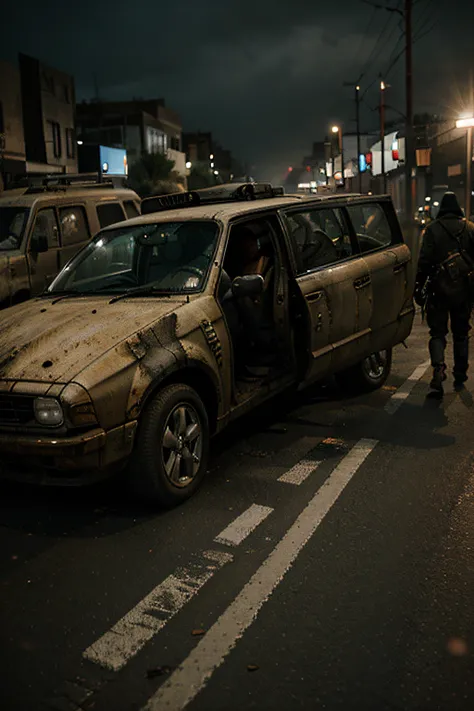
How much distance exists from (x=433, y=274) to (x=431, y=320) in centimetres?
51

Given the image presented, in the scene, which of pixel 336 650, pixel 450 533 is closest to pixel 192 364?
pixel 450 533

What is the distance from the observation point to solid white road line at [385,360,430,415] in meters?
7.28

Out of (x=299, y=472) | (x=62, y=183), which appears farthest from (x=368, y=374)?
(x=62, y=183)

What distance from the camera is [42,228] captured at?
10727 mm

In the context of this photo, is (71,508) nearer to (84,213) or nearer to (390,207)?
(390,207)

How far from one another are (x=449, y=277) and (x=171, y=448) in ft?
14.1

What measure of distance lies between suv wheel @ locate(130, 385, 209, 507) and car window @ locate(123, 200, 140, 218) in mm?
8050

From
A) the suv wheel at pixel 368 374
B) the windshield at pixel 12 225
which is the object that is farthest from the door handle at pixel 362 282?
the windshield at pixel 12 225

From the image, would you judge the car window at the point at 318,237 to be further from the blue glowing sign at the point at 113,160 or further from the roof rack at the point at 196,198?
the blue glowing sign at the point at 113,160

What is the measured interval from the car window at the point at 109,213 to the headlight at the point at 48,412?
7861 mm

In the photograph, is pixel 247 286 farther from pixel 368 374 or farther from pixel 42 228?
pixel 42 228

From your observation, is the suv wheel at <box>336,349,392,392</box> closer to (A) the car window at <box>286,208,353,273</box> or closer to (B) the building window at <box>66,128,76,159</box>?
(A) the car window at <box>286,208,353,273</box>

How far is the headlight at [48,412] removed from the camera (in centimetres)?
423

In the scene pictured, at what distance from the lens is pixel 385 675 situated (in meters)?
2.96
